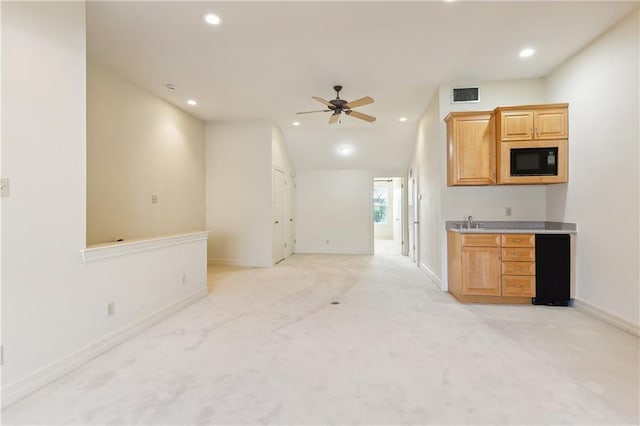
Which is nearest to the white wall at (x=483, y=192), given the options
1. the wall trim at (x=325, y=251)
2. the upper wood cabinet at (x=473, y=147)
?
the upper wood cabinet at (x=473, y=147)

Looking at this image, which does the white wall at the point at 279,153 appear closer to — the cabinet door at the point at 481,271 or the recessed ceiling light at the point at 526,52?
the cabinet door at the point at 481,271

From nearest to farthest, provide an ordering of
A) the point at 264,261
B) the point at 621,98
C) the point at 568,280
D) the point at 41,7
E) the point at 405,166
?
the point at 41,7
the point at 621,98
the point at 568,280
the point at 264,261
the point at 405,166

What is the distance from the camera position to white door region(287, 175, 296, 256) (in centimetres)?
794

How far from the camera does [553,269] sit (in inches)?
148

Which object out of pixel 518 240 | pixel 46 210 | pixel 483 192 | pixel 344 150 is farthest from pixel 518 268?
pixel 344 150

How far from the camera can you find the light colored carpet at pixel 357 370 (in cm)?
178

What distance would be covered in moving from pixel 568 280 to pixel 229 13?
468 centimetres

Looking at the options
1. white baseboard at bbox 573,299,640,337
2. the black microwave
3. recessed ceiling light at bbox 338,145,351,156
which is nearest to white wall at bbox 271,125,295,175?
recessed ceiling light at bbox 338,145,351,156

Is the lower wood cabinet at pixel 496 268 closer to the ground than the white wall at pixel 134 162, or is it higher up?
closer to the ground

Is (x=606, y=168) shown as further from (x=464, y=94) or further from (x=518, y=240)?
(x=464, y=94)

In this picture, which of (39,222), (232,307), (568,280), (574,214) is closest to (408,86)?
(574,214)

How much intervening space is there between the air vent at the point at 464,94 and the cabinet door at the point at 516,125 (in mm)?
597

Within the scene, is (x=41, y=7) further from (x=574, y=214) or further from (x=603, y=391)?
(x=574, y=214)

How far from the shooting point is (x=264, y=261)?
21.1ft
